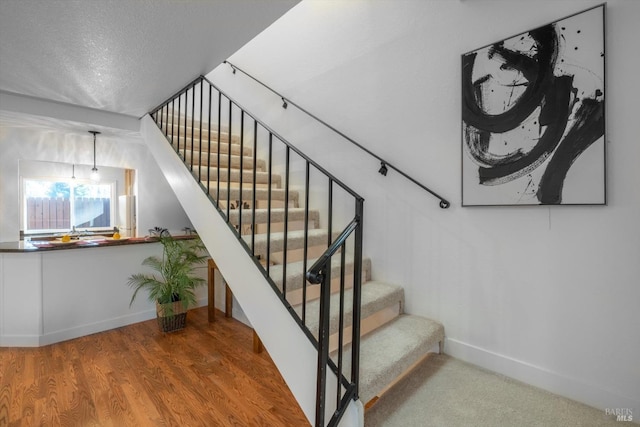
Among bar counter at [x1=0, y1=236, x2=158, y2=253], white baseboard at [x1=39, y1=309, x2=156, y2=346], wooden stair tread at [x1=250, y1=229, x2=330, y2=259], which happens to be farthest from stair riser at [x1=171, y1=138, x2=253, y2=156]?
white baseboard at [x1=39, y1=309, x2=156, y2=346]

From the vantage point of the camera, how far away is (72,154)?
458cm

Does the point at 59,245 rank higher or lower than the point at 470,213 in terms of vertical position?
lower

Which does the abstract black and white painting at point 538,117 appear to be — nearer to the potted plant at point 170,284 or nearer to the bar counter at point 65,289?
the potted plant at point 170,284

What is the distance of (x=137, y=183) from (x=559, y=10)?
590 centimetres

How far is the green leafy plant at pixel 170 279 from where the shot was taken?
3.35m

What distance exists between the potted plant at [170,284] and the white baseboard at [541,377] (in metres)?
2.73

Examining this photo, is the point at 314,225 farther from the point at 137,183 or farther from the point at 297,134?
the point at 137,183

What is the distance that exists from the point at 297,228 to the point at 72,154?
4032 millimetres

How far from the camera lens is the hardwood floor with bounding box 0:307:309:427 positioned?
1939mm

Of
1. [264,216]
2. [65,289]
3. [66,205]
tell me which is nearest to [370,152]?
[264,216]

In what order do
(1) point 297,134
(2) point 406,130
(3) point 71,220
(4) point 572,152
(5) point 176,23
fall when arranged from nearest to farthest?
(4) point 572,152 → (5) point 176,23 → (2) point 406,130 → (1) point 297,134 → (3) point 71,220

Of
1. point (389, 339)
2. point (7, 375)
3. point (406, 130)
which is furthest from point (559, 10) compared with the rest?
point (7, 375)

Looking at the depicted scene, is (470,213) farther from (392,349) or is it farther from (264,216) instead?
(264,216)

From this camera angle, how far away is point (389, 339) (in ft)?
6.16
